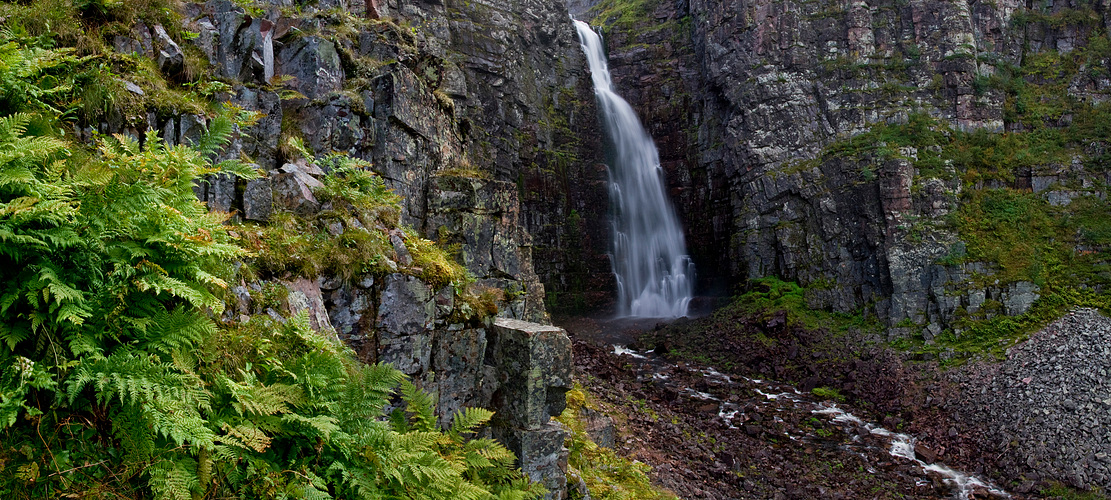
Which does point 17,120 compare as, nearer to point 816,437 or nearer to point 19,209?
point 19,209

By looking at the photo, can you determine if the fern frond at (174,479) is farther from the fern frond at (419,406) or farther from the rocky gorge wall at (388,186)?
the fern frond at (419,406)

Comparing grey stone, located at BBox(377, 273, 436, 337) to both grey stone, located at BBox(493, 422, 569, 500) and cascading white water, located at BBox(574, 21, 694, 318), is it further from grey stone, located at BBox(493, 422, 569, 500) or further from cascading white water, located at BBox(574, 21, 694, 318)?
cascading white water, located at BBox(574, 21, 694, 318)

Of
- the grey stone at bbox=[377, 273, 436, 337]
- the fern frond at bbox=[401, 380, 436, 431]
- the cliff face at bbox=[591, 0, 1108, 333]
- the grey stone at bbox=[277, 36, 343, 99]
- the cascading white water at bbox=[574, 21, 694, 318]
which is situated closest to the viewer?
the fern frond at bbox=[401, 380, 436, 431]

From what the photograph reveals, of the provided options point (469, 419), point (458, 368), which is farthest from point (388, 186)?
point (469, 419)

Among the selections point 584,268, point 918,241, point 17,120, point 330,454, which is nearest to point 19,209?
point 17,120

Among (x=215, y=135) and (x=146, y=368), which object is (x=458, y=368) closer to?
(x=215, y=135)

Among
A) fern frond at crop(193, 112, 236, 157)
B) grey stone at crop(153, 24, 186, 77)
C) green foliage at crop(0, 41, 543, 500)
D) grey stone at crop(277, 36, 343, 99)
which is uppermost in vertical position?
grey stone at crop(277, 36, 343, 99)

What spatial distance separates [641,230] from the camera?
29500 millimetres

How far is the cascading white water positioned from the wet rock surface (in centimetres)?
815

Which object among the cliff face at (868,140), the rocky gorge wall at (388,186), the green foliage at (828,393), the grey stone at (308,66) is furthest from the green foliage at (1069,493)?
the grey stone at (308,66)

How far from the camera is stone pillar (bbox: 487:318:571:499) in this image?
637 centimetres

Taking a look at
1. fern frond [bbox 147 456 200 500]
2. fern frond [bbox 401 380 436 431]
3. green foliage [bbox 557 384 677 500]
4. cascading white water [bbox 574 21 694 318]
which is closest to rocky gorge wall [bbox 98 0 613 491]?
fern frond [bbox 401 380 436 431]

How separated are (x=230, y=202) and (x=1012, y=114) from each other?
29145 mm

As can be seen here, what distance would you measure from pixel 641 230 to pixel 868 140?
426 inches
